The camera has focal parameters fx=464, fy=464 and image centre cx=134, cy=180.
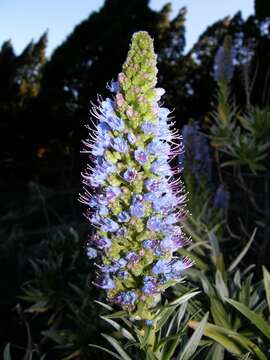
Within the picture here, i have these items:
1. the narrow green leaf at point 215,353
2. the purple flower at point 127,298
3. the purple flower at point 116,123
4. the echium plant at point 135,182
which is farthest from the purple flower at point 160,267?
the narrow green leaf at point 215,353

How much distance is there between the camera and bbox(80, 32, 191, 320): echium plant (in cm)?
148

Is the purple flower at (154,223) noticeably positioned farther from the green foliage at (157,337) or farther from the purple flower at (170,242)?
the green foliage at (157,337)

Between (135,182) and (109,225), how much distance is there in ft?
0.53

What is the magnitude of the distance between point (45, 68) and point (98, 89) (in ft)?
9.14

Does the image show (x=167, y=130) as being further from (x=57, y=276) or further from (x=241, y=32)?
(x=241, y=32)

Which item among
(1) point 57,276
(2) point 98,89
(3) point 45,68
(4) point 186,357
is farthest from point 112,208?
(3) point 45,68

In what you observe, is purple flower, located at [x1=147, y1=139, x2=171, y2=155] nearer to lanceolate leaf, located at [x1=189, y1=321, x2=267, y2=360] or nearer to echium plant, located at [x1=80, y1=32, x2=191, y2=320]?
echium plant, located at [x1=80, y1=32, x2=191, y2=320]

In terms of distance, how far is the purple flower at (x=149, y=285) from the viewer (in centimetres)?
153

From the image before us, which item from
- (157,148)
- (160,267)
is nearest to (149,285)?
(160,267)

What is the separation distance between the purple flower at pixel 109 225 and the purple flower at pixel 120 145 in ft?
0.75

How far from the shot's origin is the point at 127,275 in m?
1.55

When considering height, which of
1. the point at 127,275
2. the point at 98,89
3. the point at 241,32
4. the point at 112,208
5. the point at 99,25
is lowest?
the point at 127,275

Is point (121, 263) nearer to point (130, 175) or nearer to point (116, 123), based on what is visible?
point (130, 175)

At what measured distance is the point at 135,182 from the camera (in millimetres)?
1482
